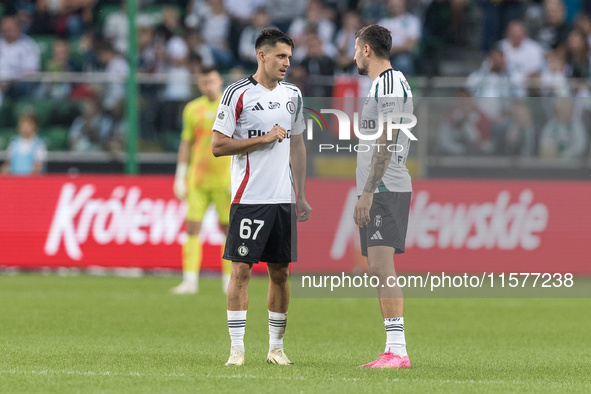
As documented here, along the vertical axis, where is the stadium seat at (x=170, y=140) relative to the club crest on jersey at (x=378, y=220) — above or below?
above

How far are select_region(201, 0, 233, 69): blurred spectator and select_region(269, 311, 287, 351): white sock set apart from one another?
1156 cm

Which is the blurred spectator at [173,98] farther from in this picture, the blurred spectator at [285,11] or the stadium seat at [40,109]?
the blurred spectator at [285,11]

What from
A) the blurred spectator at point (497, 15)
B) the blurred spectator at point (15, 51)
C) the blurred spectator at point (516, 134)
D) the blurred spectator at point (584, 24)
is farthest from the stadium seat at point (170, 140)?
the blurred spectator at point (584, 24)

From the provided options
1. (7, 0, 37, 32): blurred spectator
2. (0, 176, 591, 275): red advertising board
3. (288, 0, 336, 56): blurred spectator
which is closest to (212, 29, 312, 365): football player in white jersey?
(0, 176, 591, 275): red advertising board

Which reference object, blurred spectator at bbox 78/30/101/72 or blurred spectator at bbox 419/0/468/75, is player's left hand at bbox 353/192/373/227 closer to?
blurred spectator at bbox 419/0/468/75

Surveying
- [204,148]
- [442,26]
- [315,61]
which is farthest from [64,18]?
[204,148]

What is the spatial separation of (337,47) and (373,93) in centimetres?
1140

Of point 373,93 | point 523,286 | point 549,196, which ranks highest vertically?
point 373,93

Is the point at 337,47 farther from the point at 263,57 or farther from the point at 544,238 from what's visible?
the point at 263,57

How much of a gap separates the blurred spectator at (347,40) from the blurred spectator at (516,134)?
3.23m

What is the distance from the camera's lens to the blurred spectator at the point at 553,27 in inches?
708

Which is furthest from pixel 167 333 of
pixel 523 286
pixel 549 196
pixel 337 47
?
pixel 337 47

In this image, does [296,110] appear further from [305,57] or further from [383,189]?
[305,57]

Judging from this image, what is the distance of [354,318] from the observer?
35.8 feet
